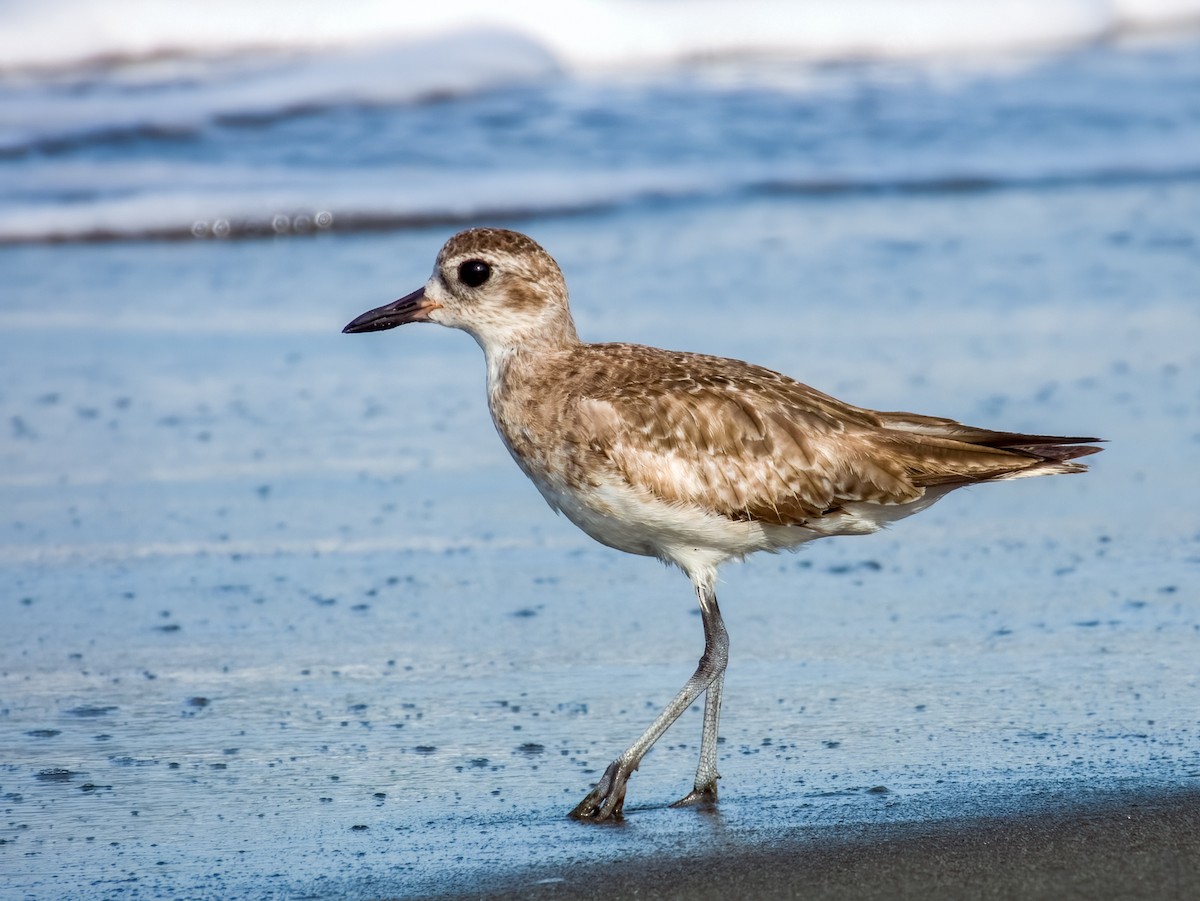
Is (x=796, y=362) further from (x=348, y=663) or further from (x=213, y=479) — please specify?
(x=348, y=663)

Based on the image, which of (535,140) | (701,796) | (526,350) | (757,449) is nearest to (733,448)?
(757,449)

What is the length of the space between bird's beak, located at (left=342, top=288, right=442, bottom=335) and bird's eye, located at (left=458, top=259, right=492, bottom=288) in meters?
0.13

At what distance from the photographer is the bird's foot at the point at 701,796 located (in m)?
5.04

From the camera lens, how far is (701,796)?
199 inches

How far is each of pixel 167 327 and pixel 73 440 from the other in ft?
5.85

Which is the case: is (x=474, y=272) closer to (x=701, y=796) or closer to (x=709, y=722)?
(x=709, y=722)

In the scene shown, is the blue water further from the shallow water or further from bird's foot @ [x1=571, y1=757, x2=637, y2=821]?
bird's foot @ [x1=571, y1=757, x2=637, y2=821]

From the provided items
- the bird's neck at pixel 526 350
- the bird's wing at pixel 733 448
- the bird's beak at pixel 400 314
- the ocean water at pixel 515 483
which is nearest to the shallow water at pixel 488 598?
the ocean water at pixel 515 483

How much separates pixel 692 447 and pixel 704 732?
82 centimetres

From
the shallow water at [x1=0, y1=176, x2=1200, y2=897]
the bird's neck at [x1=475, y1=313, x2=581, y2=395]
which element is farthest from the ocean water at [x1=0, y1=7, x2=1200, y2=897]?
the bird's neck at [x1=475, y1=313, x2=581, y2=395]

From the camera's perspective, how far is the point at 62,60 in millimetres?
17266

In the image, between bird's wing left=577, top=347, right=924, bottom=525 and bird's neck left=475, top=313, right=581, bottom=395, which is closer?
bird's wing left=577, top=347, right=924, bottom=525

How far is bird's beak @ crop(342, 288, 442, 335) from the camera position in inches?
226

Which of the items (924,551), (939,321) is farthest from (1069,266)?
(924,551)
